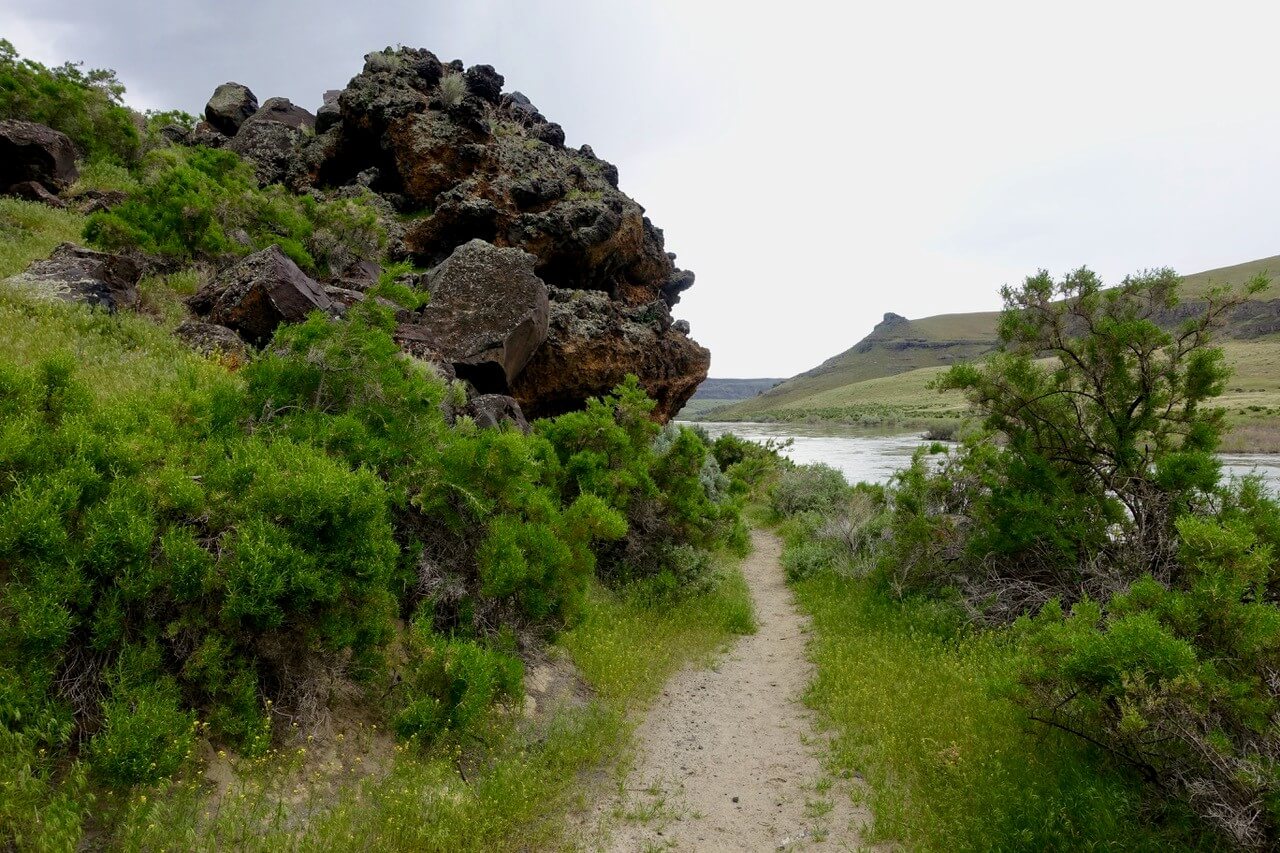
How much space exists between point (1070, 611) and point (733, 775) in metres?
5.07

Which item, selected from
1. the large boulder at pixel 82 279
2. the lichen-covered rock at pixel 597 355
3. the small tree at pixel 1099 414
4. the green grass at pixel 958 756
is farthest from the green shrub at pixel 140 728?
the lichen-covered rock at pixel 597 355

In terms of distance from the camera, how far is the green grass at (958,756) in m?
3.66

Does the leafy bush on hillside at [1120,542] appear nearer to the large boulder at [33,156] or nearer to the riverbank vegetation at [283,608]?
the riverbank vegetation at [283,608]

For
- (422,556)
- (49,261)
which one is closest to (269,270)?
(49,261)

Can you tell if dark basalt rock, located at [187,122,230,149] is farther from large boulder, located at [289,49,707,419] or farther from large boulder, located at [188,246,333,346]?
large boulder, located at [188,246,333,346]

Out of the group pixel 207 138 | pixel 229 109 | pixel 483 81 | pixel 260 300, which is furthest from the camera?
pixel 229 109

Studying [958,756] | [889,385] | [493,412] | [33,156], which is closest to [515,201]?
[493,412]

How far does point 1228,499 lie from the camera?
5902 mm

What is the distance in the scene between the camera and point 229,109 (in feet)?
85.7

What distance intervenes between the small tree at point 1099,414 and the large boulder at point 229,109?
31.6 meters

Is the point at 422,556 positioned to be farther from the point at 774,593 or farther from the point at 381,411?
the point at 774,593

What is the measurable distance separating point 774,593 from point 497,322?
7.72m

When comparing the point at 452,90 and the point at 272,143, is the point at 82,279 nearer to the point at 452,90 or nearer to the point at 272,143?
the point at 452,90

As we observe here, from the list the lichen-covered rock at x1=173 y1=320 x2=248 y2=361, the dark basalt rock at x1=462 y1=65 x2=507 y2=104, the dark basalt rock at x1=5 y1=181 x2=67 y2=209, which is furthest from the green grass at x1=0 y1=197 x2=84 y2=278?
the dark basalt rock at x1=462 y1=65 x2=507 y2=104
